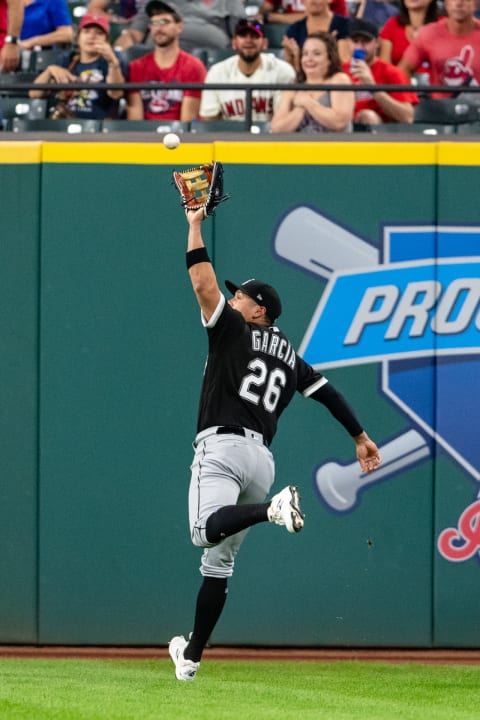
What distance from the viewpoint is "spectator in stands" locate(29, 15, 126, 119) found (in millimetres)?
8922

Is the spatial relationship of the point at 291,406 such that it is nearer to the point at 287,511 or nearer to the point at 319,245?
the point at 319,245

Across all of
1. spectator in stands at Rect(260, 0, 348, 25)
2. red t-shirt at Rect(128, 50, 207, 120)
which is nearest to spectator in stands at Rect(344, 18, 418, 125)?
red t-shirt at Rect(128, 50, 207, 120)

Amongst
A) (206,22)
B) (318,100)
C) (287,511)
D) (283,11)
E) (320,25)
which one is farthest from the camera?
(283,11)

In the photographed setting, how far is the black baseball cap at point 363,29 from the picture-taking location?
9.34 m

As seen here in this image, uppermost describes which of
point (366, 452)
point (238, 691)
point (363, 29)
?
point (363, 29)

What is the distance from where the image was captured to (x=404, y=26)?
405 inches

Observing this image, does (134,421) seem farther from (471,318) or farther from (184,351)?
(471,318)

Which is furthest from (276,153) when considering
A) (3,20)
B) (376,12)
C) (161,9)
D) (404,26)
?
(376,12)

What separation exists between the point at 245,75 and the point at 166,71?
0.63 meters

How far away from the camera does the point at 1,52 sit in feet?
32.2

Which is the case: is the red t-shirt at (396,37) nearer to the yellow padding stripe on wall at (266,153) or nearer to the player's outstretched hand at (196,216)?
the yellow padding stripe on wall at (266,153)

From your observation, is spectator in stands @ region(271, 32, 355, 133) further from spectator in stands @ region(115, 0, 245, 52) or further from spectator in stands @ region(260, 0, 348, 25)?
spectator in stands @ region(260, 0, 348, 25)

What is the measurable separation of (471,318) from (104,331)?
7.19 ft

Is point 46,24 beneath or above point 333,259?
above
